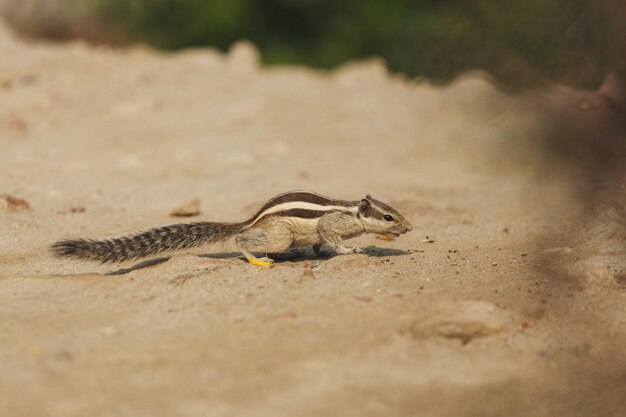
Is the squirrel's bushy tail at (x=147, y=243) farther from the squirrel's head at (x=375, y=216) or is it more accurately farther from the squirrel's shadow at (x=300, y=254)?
the squirrel's head at (x=375, y=216)

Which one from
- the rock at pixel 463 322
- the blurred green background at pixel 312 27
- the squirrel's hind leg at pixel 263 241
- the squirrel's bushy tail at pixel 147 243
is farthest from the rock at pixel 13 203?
the rock at pixel 463 322

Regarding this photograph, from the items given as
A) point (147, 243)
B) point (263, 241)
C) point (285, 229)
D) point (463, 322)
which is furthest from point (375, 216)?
point (463, 322)

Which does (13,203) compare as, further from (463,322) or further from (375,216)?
(463,322)

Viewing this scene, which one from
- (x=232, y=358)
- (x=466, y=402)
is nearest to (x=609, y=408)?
(x=466, y=402)

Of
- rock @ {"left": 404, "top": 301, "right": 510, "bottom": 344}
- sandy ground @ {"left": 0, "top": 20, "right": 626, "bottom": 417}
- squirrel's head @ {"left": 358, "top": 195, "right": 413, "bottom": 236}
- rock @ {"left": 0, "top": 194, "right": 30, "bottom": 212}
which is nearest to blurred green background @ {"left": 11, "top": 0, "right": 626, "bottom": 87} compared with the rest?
squirrel's head @ {"left": 358, "top": 195, "right": 413, "bottom": 236}

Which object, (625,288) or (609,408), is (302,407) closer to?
(609,408)

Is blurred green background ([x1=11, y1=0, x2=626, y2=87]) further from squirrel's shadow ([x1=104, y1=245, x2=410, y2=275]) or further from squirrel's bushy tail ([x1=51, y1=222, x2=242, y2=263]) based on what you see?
squirrel's bushy tail ([x1=51, y1=222, x2=242, y2=263])
